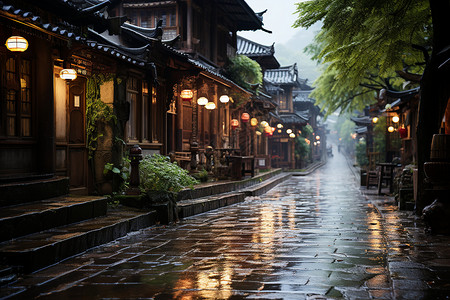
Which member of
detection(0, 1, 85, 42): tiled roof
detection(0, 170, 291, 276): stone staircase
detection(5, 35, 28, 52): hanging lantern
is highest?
detection(0, 1, 85, 42): tiled roof

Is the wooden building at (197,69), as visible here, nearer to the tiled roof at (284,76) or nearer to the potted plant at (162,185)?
the potted plant at (162,185)

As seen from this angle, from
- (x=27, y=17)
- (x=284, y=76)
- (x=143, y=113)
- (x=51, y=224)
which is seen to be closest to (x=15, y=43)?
(x=27, y=17)

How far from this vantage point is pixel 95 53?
38.3 feet

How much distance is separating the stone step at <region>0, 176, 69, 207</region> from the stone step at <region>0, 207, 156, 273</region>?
1037 millimetres

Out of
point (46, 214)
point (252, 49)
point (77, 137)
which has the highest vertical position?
point (252, 49)

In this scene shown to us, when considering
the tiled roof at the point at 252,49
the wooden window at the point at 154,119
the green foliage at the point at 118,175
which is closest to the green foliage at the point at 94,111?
the green foliage at the point at 118,175

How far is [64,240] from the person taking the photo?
7.37 metres

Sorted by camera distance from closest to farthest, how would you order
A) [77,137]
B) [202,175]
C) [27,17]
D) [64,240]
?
1. [64,240]
2. [27,17]
3. [77,137]
4. [202,175]

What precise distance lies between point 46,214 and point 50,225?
0.21 meters

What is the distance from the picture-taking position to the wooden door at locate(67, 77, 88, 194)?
12102 millimetres

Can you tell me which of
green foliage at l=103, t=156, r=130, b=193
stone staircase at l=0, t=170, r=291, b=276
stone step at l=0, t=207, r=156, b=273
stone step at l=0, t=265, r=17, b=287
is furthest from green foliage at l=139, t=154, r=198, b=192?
stone step at l=0, t=265, r=17, b=287

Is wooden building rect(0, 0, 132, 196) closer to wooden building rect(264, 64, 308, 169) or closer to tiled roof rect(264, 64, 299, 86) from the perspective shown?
wooden building rect(264, 64, 308, 169)

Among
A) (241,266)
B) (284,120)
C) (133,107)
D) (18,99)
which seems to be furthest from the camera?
(284,120)

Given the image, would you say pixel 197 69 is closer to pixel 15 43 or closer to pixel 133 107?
pixel 133 107
